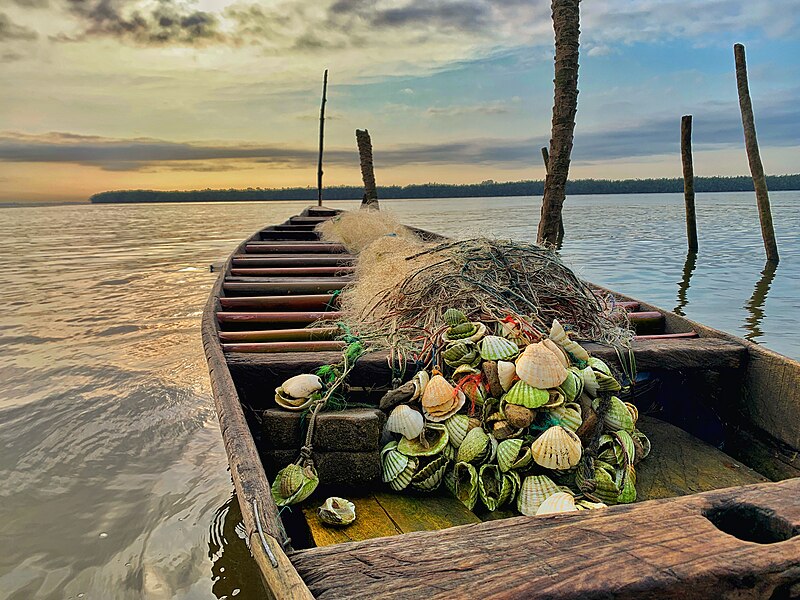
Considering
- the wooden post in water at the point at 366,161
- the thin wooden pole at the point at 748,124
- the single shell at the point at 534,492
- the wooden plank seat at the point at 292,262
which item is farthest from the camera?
the wooden post in water at the point at 366,161

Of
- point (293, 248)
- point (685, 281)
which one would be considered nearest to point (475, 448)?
point (293, 248)

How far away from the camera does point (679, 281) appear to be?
14.0 meters

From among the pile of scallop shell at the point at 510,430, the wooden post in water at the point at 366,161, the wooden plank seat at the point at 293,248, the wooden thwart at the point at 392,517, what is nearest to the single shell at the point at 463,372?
the pile of scallop shell at the point at 510,430

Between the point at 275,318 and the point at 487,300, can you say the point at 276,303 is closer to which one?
the point at 275,318

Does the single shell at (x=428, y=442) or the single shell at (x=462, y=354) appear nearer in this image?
the single shell at (x=428, y=442)

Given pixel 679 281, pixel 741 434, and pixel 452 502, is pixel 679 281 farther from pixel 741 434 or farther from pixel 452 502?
pixel 452 502

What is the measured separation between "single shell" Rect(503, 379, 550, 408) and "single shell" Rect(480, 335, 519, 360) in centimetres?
20

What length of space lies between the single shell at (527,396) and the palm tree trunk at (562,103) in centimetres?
569

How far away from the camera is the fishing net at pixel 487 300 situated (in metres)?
3.69

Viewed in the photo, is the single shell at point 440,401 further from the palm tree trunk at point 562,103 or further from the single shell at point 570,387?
the palm tree trunk at point 562,103

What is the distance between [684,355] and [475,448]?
5.06ft

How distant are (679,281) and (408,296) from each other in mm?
11764

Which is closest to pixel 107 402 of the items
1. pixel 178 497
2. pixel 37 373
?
pixel 37 373

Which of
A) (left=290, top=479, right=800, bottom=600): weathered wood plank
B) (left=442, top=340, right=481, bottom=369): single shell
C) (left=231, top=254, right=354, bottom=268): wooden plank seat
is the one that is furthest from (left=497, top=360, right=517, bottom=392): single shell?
(left=231, top=254, right=354, bottom=268): wooden plank seat
